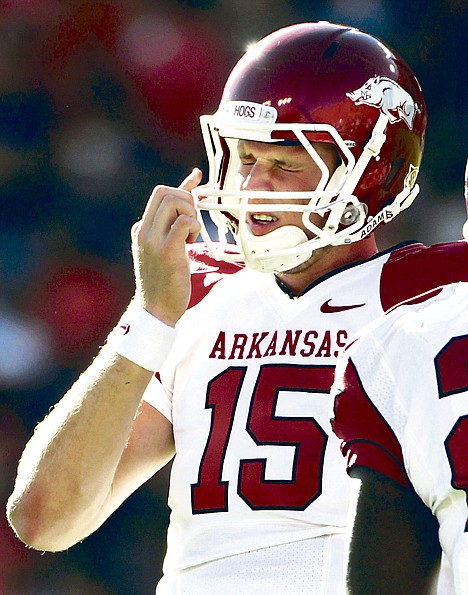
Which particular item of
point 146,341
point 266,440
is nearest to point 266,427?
point 266,440

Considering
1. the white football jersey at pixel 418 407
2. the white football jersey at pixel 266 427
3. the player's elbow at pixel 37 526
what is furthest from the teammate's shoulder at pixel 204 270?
the white football jersey at pixel 418 407

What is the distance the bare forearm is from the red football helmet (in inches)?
10.4

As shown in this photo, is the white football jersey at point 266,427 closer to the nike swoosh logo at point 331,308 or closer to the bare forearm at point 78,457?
the nike swoosh logo at point 331,308

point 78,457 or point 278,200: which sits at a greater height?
point 278,200

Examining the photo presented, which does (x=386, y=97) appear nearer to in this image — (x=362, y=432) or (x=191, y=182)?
(x=191, y=182)

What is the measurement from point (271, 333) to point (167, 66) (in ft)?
6.39

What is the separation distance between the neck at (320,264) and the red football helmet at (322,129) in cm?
5

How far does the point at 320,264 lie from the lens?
6.12 feet

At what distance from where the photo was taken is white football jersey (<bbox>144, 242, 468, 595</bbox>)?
1615 millimetres

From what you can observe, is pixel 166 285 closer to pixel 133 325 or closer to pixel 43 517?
pixel 133 325

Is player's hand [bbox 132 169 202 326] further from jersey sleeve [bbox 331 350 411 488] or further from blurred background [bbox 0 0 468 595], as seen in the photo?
blurred background [bbox 0 0 468 595]

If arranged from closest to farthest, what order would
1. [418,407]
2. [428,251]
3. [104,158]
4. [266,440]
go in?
1. [418,407]
2. [266,440]
3. [428,251]
4. [104,158]

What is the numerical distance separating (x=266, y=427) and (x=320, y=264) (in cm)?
32

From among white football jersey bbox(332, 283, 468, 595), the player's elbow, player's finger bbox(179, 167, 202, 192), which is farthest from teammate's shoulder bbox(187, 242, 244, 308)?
white football jersey bbox(332, 283, 468, 595)
